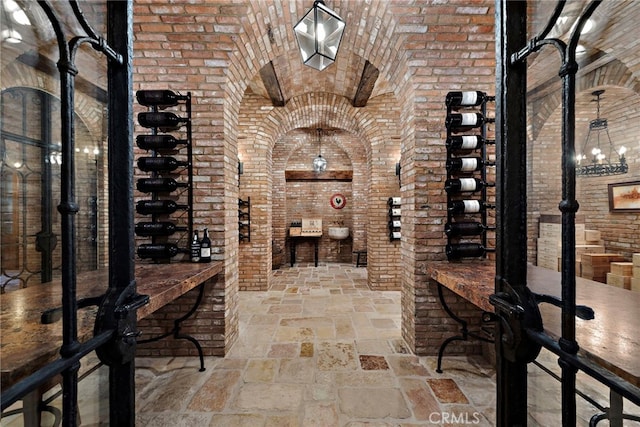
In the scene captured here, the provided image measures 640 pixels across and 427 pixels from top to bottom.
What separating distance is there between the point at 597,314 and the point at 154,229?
324cm

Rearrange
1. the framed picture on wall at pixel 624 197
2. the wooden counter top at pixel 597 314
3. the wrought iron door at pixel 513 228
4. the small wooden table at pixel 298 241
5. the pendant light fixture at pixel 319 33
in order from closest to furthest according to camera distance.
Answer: the wrought iron door at pixel 513 228 < the wooden counter top at pixel 597 314 < the pendant light fixture at pixel 319 33 < the framed picture on wall at pixel 624 197 < the small wooden table at pixel 298 241

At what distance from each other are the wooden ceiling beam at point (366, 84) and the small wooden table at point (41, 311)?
338 centimetres

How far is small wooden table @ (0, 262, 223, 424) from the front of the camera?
0.87 metres

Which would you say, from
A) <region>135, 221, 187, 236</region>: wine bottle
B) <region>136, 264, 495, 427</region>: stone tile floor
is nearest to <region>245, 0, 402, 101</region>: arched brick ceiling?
<region>135, 221, 187, 236</region>: wine bottle

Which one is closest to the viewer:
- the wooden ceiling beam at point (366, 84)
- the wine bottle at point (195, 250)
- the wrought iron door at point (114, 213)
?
the wrought iron door at point (114, 213)

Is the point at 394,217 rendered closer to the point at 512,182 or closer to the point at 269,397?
the point at 269,397

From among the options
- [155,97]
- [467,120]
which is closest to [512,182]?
[467,120]

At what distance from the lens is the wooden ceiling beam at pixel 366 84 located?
378cm

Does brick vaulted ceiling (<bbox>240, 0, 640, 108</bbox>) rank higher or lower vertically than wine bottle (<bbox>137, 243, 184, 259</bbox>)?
higher

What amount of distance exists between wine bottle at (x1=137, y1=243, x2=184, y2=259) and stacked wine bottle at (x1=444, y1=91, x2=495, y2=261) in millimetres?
2699

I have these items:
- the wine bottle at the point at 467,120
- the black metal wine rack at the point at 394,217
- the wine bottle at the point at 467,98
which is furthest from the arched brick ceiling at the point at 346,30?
the black metal wine rack at the point at 394,217

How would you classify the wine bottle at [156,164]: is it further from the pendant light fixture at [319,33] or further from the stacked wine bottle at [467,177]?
the stacked wine bottle at [467,177]

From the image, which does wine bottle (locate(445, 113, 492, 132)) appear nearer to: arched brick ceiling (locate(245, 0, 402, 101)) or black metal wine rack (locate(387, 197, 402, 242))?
arched brick ceiling (locate(245, 0, 402, 101))

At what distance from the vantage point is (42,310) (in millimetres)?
1285
